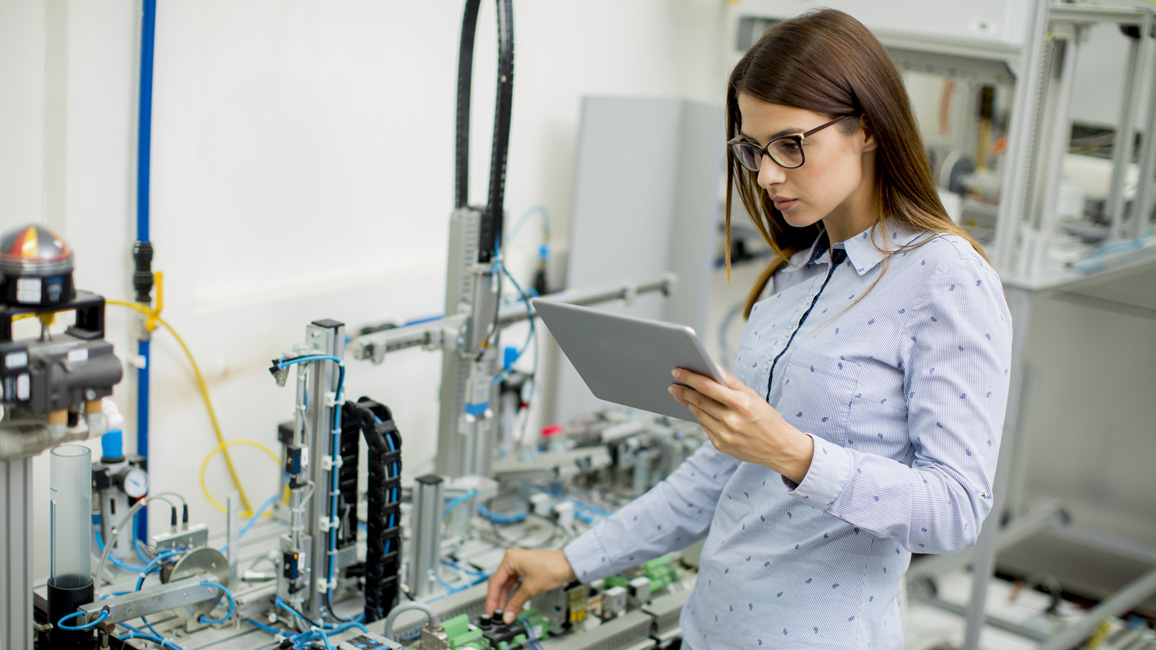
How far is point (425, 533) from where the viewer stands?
1.80 meters

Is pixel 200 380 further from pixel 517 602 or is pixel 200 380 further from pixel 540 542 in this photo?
pixel 517 602

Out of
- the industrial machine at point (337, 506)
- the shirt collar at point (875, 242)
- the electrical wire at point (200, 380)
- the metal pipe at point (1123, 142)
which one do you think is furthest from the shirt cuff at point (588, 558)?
the metal pipe at point (1123, 142)

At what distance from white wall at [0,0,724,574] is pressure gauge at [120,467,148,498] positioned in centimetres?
33

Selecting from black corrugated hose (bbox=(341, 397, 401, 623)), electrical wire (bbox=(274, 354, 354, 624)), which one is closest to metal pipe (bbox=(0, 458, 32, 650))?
electrical wire (bbox=(274, 354, 354, 624))

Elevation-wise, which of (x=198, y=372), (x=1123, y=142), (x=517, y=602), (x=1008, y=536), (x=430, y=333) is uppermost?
(x=1123, y=142)

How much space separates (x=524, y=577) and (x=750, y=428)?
0.59 metres

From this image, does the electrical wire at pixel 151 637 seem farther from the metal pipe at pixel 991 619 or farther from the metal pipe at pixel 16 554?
the metal pipe at pixel 991 619

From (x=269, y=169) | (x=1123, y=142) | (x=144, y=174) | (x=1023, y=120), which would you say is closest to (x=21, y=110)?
(x=144, y=174)

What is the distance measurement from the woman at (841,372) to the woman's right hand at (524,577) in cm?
23

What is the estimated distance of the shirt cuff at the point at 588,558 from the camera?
5.23 feet

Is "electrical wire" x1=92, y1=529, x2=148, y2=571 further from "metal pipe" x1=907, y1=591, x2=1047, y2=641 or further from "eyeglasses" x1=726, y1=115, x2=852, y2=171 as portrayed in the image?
"metal pipe" x1=907, y1=591, x2=1047, y2=641

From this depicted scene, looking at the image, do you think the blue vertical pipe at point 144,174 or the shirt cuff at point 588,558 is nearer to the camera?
the shirt cuff at point 588,558

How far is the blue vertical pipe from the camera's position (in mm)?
1806

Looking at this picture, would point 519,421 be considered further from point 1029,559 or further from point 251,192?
point 1029,559
